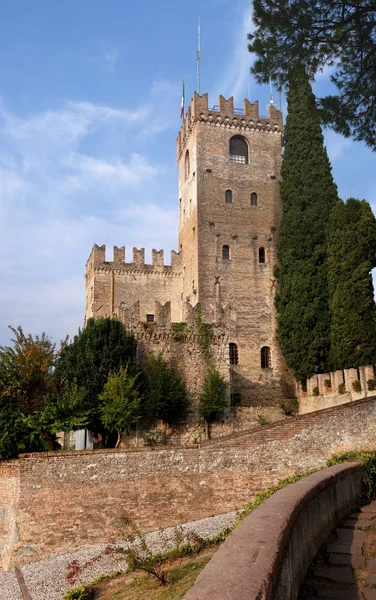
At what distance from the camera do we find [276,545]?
414 cm

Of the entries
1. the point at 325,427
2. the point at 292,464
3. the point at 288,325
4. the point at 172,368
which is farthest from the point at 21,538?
the point at 288,325

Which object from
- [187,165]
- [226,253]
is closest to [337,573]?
[226,253]

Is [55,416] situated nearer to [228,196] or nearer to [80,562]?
[80,562]

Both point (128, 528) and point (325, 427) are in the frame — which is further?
point (325, 427)

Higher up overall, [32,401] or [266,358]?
[266,358]

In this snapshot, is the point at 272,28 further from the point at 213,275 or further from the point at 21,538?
the point at 213,275

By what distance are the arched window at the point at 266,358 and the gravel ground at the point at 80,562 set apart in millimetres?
17459

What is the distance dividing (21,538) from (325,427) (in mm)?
9446

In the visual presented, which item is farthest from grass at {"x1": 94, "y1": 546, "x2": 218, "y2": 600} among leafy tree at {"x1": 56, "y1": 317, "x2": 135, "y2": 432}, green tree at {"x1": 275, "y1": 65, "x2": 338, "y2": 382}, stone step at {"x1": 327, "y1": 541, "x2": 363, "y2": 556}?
green tree at {"x1": 275, "y1": 65, "x2": 338, "y2": 382}

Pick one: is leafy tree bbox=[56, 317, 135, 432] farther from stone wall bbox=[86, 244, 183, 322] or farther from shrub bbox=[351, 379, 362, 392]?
stone wall bbox=[86, 244, 183, 322]

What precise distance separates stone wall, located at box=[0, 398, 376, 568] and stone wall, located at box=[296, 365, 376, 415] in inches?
287

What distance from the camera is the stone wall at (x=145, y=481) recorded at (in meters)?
15.5

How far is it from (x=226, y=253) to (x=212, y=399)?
1309 centimetres

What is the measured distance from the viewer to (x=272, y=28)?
10.5 meters
